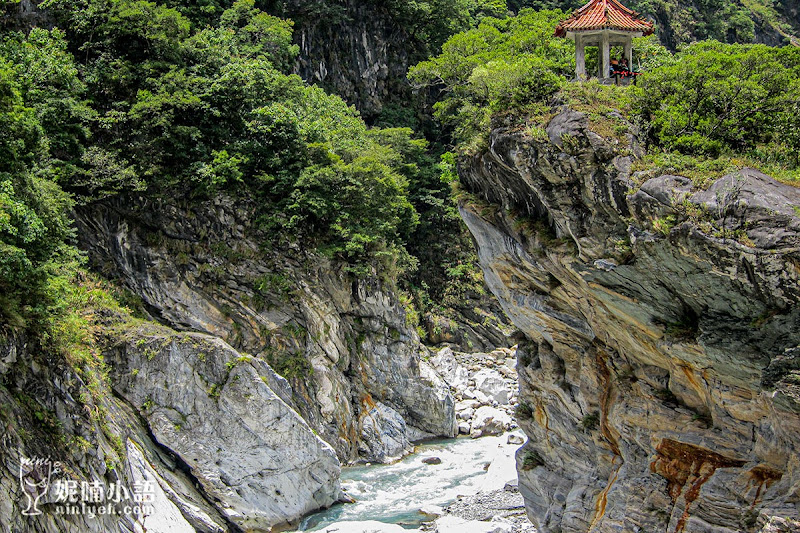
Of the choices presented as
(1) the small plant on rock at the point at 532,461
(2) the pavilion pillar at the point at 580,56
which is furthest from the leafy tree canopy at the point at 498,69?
(1) the small plant on rock at the point at 532,461

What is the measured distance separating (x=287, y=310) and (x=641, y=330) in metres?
13.8

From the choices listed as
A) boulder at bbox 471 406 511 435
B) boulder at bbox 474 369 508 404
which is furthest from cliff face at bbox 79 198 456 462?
boulder at bbox 474 369 508 404

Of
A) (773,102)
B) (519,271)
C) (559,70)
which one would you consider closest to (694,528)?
(519,271)

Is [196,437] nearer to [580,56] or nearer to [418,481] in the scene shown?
[418,481]

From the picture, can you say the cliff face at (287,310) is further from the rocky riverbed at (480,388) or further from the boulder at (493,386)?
the boulder at (493,386)

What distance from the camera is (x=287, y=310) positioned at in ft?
76.3

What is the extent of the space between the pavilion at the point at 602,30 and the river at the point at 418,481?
1313 cm

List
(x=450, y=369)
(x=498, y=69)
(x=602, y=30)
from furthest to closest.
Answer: (x=450, y=369)
(x=602, y=30)
(x=498, y=69)

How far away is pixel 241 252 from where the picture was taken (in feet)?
76.0

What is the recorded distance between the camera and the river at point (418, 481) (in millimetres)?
19320

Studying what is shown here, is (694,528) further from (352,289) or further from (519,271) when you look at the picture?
(352,289)

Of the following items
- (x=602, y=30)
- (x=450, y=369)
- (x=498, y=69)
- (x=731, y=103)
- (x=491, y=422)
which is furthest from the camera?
(x=450, y=369)

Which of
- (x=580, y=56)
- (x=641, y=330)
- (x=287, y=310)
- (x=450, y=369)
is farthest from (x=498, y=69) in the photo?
(x=450, y=369)

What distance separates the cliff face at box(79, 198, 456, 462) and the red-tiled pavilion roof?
41.6 feet
